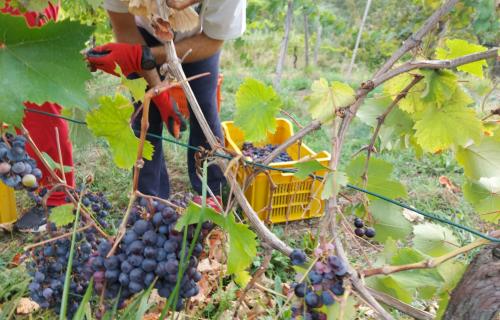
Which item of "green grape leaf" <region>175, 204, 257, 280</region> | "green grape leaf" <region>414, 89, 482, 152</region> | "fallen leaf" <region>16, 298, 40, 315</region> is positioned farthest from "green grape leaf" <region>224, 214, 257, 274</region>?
"fallen leaf" <region>16, 298, 40, 315</region>

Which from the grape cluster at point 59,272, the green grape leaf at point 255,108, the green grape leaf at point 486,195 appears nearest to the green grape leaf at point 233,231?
the green grape leaf at point 255,108

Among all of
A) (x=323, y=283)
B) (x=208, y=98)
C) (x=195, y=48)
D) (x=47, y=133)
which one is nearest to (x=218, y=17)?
(x=195, y=48)

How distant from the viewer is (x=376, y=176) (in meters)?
1.17

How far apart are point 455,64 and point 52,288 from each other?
1044mm

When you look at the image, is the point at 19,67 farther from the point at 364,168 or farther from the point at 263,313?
the point at 263,313

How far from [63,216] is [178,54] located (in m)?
1.26

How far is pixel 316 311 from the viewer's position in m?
0.86

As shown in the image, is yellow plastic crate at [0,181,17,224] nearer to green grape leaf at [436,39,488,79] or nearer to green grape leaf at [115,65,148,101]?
green grape leaf at [115,65,148,101]

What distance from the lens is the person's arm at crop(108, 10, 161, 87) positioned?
2066 millimetres

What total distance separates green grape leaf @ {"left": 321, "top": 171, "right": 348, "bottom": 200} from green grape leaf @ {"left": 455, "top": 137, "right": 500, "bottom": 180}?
41cm

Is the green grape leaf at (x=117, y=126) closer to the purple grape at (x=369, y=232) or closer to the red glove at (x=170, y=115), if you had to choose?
the purple grape at (x=369, y=232)

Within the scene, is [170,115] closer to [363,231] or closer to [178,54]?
[178,54]

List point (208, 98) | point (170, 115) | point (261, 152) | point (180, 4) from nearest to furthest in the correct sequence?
point (180, 4) → point (170, 115) → point (208, 98) → point (261, 152)

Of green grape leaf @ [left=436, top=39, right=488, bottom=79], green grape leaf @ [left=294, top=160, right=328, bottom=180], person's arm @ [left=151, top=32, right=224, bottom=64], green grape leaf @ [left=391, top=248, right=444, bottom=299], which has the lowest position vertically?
green grape leaf @ [left=391, top=248, right=444, bottom=299]
